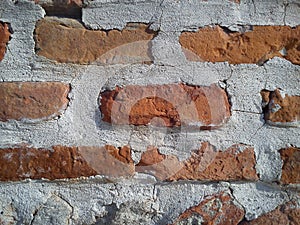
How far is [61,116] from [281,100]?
13.4 inches

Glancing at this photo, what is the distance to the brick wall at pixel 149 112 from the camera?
62 centimetres

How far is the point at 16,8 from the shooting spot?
0.63 m

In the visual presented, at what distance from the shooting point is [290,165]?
25.4 inches

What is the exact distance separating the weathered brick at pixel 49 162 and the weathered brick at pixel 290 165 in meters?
0.28

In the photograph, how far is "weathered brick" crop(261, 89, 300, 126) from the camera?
64 centimetres

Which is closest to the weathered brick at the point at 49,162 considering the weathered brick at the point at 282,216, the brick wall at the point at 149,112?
the brick wall at the point at 149,112

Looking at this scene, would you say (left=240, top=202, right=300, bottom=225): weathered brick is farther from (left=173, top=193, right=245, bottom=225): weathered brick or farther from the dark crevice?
the dark crevice

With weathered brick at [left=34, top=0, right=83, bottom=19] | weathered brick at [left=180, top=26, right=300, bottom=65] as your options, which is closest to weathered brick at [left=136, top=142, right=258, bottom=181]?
weathered brick at [left=180, top=26, right=300, bottom=65]

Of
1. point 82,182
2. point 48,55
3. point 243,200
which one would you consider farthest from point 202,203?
point 48,55

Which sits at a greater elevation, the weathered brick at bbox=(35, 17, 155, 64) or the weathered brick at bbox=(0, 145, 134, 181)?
the weathered brick at bbox=(35, 17, 155, 64)

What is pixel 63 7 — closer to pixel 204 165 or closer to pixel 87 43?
pixel 87 43

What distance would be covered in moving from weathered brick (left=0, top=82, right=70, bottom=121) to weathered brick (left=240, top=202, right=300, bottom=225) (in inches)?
13.4

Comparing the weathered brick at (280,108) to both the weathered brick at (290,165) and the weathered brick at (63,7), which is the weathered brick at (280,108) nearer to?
the weathered brick at (290,165)

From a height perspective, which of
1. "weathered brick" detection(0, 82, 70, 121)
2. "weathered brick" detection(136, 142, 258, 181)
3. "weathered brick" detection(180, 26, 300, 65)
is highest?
"weathered brick" detection(180, 26, 300, 65)
